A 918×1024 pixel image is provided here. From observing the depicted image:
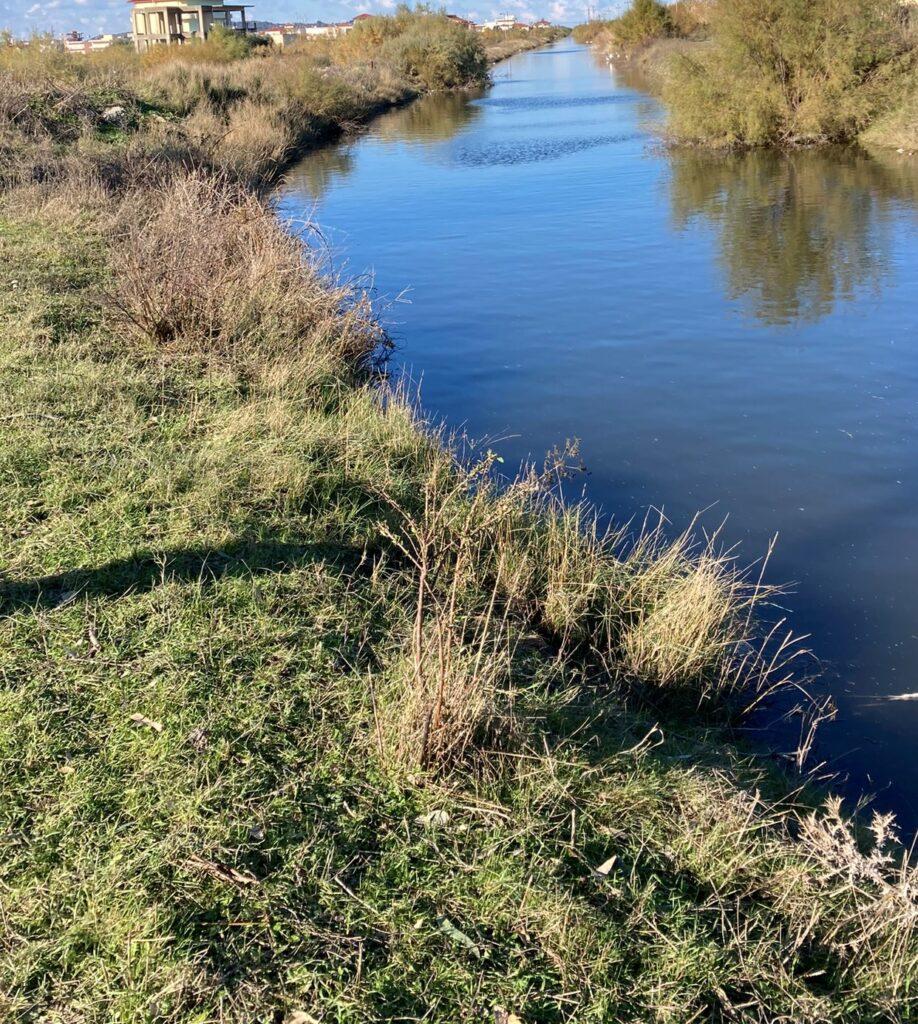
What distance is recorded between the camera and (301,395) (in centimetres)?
819

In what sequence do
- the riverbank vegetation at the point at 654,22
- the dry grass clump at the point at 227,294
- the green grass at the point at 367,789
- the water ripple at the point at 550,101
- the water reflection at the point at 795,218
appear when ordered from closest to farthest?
the green grass at the point at 367,789
the dry grass clump at the point at 227,294
the water reflection at the point at 795,218
the water ripple at the point at 550,101
the riverbank vegetation at the point at 654,22

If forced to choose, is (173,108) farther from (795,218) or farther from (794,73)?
(795,218)

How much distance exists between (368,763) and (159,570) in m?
1.80

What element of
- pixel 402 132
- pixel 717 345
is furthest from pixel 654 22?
pixel 717 345

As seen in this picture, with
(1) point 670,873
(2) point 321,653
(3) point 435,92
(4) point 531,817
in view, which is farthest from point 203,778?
(3) point 435,92

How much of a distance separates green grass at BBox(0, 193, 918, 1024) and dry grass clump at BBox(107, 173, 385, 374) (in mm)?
2905

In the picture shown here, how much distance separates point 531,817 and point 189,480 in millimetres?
3274

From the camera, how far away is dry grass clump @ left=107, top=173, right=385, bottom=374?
28.8ft

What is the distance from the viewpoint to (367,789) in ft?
12.2

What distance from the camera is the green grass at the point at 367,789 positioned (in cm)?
301

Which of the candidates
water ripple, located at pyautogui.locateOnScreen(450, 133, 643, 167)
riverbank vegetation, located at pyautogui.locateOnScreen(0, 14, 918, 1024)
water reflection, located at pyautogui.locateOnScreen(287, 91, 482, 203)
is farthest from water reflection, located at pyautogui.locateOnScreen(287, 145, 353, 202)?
riverbank vegetation, located at pyautogui.locateOnScreen(0, 14, 918, 1024)

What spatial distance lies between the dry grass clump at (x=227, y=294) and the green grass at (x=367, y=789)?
2905mm

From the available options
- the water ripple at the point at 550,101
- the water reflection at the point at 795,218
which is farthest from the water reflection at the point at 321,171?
the water ripple at the point at 550,101

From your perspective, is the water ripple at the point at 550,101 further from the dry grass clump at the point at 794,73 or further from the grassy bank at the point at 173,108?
the dry grass clump at the point at 794,73
